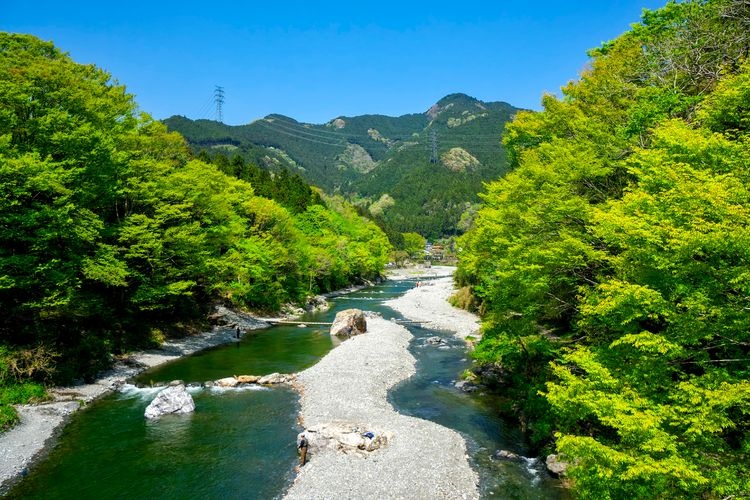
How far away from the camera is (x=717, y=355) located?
11.2 m

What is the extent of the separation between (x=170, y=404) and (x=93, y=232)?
12316 millimetres

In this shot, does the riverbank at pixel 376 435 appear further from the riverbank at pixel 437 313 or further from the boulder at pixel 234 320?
the boulder at pixel 234 320

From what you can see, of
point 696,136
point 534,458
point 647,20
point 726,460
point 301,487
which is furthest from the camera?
point 647,20

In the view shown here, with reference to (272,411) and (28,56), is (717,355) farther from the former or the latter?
(28,56)

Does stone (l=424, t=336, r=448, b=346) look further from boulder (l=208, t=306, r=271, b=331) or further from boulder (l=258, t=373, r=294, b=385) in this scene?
boulder (l=208, t=306, r=271, b=331)

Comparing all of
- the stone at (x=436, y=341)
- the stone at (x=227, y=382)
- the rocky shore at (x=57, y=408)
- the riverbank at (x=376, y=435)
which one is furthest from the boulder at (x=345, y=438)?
the stone at (x=436, y=341)

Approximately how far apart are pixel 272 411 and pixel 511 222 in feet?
53.5

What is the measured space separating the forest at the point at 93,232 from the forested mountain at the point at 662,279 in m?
23.1

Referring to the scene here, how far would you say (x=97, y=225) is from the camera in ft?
89.4

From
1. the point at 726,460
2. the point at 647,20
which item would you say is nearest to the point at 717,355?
the point at 726,460

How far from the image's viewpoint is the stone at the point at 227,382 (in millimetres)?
25984

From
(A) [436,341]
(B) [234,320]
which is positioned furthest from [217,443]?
(B) [234,320]

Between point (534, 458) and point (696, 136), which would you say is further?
point (534, 458)

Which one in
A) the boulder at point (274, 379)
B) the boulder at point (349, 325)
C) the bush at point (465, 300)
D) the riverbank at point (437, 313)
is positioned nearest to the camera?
the boulder at point (274, 379)
